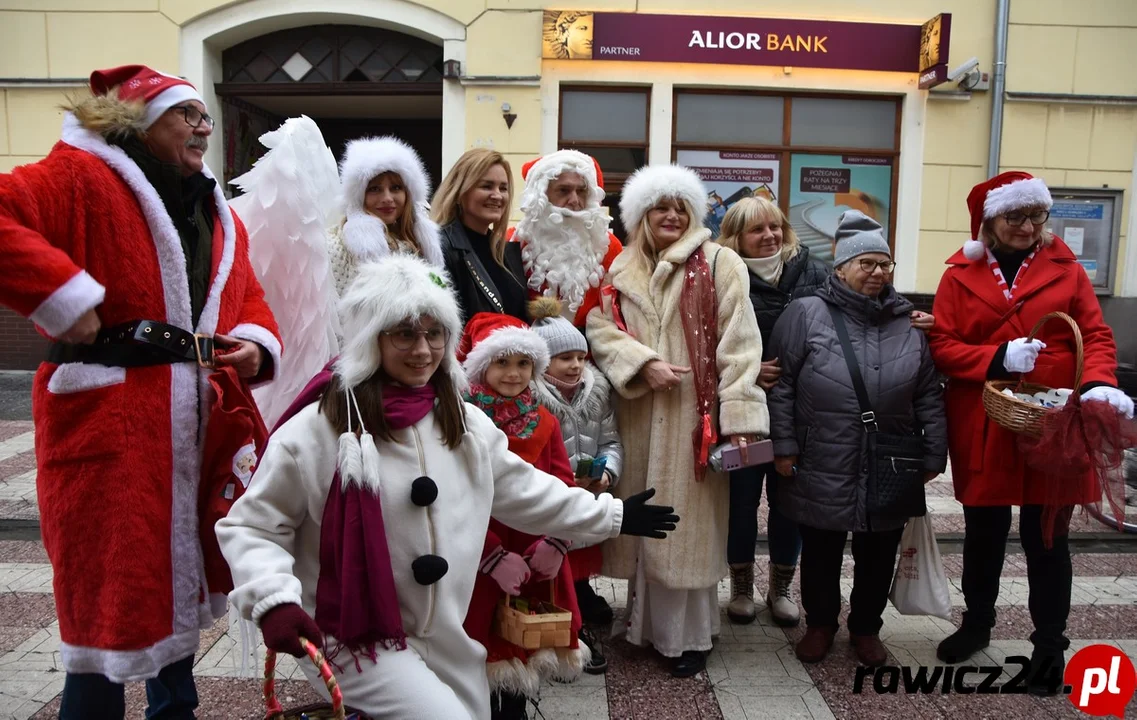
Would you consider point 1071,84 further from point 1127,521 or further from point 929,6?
point 1127,521

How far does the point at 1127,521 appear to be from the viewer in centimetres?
525

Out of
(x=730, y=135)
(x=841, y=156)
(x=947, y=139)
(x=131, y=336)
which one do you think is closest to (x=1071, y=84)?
(x=947, y=139)

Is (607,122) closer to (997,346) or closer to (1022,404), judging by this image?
(997,346)

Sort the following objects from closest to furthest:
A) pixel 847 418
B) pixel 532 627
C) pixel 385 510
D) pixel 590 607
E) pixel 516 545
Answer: pixel 385 510 → pixel 532 627 → pixel 516 545 → pixel 847 418 → pixel 590 607

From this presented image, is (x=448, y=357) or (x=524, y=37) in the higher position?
(x=524, y=37)

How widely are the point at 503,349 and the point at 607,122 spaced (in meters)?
7.09

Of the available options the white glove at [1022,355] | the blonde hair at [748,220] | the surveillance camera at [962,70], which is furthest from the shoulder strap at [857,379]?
the surveillance camera at [962,70]

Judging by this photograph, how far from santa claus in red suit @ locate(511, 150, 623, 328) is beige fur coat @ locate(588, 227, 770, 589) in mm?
193

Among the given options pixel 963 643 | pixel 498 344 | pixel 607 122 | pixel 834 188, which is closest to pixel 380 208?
pixel 498 344

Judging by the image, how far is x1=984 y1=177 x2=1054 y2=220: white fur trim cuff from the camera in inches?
128

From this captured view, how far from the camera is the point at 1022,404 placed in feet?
9.72

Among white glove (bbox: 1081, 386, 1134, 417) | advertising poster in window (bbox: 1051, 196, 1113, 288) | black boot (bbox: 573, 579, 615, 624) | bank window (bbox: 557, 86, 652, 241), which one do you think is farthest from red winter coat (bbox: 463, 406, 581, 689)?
advertising poster in window (bbox: 1051, 196, 1113, 288)

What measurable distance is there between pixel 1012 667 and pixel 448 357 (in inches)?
103

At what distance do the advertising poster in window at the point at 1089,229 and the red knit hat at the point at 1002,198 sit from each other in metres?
6.77
